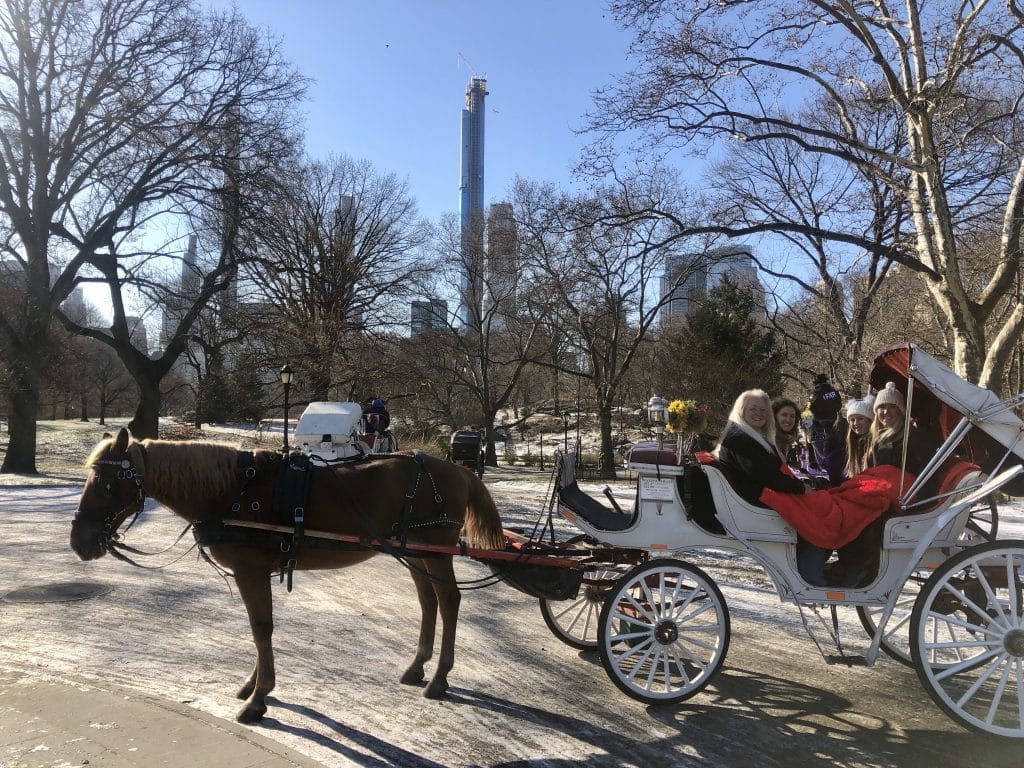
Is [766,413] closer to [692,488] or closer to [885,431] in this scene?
[692,488]

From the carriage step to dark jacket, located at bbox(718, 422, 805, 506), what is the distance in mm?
1080

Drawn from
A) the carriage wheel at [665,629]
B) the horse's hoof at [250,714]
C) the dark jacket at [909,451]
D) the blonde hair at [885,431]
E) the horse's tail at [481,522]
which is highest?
the blonde hair at [885,431]

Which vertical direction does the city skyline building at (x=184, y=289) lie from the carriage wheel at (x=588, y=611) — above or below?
above

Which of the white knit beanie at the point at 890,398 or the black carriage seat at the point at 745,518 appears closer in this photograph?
the black carriage seat at the point at 745,518

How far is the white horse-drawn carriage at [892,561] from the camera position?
373cm

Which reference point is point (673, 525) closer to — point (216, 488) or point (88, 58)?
point (216, 488)

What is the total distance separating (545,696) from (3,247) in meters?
22.9

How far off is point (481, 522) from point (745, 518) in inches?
70.4

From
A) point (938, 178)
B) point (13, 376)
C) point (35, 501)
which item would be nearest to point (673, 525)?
point (938, 178)

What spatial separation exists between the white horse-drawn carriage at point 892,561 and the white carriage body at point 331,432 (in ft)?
37.9

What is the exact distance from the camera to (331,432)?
15570 millimetres

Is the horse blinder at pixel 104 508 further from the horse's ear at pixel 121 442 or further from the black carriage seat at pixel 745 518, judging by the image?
the black carriage seat at pixel 745 518

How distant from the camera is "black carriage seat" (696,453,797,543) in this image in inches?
167

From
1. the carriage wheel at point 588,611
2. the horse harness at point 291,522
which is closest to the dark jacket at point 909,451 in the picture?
the carriage wheel at point 588,611
